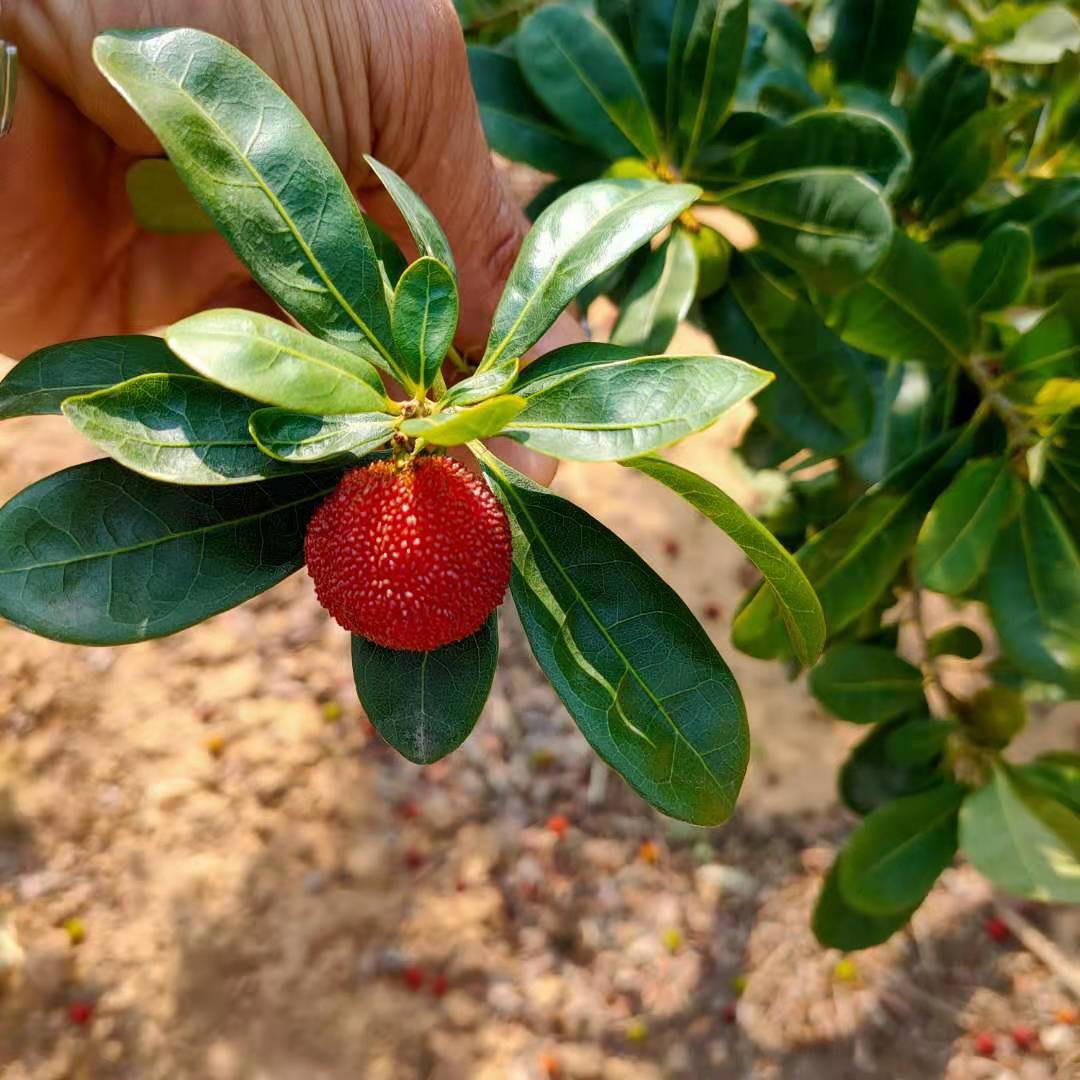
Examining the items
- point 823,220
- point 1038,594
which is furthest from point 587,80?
point 1038,594

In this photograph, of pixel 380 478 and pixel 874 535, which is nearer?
pixel 380 478

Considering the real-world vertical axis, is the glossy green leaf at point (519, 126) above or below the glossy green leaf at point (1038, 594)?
above

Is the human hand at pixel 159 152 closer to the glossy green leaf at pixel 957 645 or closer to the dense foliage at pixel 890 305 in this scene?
the dense foliage at pixel 890 305

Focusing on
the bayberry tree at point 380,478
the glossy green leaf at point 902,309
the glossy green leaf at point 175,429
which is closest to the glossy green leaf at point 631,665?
the bayberry tree at point 380,478

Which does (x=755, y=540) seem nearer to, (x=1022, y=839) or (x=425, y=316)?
Answer: (x=425, y=316)

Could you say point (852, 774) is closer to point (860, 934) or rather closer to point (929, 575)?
point (860, 934)

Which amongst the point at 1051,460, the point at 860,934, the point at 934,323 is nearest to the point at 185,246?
the point at 934,323

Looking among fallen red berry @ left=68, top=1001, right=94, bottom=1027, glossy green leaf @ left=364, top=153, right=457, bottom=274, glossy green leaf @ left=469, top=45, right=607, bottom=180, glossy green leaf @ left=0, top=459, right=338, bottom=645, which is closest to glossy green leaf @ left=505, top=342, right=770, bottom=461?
glossy green leaf @ left=364, top=153, right=457, bottom=274
